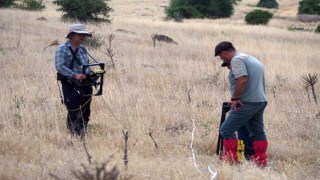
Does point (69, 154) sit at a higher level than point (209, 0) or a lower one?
lower

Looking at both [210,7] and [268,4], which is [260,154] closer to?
[210,7]

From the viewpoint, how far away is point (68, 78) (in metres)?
5.30

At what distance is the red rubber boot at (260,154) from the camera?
498cm

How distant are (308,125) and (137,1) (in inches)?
2421

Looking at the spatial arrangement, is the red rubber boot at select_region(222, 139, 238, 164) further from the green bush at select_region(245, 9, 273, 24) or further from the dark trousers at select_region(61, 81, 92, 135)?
the green bush at select_region(245, 9, 273, 24)

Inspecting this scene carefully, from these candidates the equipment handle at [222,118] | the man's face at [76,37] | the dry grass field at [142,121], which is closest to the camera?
the dry grass field at [142,121]

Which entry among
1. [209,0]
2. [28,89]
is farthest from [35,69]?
[209,0]


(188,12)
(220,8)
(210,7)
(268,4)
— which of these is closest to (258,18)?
(188,12)

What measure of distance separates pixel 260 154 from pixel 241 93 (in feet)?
3.17

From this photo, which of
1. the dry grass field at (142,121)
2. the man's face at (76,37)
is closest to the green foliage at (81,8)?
the dry grass field at (142,121)

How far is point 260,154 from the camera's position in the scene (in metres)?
5.01

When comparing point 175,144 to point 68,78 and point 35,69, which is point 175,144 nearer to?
point 68,78

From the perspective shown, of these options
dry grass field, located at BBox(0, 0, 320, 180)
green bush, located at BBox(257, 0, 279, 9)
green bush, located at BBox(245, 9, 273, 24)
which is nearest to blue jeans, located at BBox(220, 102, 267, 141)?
dry grass field, located at BBox(0, 0, 320, 180)

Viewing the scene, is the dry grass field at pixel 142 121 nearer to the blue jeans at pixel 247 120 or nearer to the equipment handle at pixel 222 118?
the equipment handle at pixel 222 118
